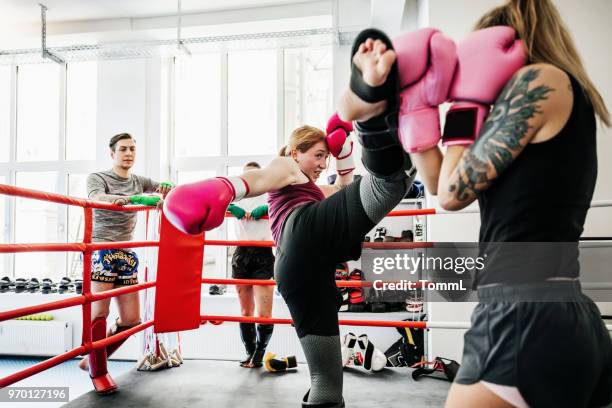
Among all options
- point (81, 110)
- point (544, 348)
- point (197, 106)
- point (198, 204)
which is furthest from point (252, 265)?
point (81, 110)

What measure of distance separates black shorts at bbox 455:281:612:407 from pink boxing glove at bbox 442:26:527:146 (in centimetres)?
26

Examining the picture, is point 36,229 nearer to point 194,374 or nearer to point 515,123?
point 194,374

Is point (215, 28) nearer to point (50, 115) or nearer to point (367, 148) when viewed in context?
point (50, 115)

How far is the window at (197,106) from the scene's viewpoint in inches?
198

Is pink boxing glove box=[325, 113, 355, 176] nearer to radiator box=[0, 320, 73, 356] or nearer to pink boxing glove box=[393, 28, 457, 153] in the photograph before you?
pink boxing glove box=[393, 28, 457, 153]

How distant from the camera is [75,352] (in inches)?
73.2

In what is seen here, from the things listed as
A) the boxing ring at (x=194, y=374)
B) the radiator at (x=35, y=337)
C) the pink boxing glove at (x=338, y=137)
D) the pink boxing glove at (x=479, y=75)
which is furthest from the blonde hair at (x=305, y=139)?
the radiator at (x=35, y=337)

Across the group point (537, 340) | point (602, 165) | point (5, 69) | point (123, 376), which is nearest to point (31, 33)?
point (5, 69)

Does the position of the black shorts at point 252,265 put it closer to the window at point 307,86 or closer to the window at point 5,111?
the window at point 307,86

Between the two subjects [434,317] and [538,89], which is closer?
[538,89]

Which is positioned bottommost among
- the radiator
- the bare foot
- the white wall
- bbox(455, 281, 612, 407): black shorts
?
the radiator

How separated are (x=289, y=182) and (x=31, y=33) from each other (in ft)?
15.4

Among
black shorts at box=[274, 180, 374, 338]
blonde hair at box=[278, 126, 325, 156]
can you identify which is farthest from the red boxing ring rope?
black shorts at box=[274, 180, 374, 338]

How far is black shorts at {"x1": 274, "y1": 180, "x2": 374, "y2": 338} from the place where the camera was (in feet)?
4.74
